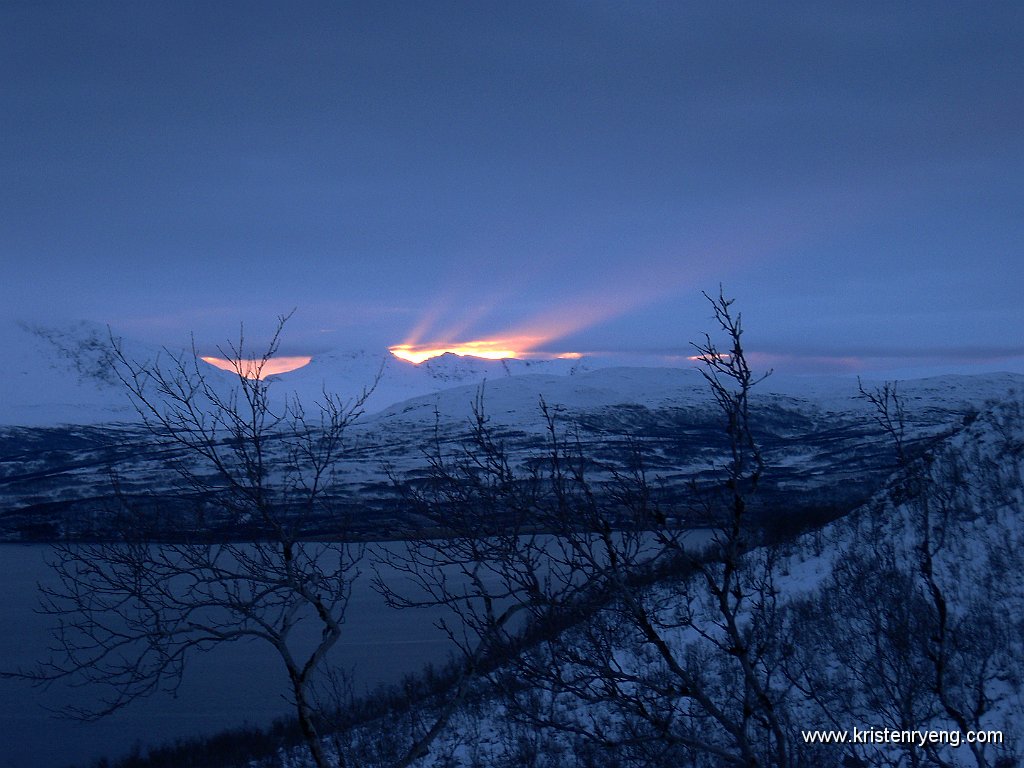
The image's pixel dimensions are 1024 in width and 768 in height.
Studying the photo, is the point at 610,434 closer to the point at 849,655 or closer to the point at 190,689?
the point at 190,689

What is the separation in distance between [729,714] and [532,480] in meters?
6.16

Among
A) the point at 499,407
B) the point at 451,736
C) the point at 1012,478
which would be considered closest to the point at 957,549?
the point at 1012,478

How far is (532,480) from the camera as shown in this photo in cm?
474

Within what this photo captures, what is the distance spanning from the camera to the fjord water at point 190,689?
48.5 feet

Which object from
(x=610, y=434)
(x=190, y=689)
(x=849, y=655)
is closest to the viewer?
(x=849, y=655)

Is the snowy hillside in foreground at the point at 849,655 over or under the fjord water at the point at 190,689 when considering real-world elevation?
over

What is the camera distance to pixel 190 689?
17391 millimetres

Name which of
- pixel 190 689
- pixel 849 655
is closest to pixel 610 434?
pixel 190 689

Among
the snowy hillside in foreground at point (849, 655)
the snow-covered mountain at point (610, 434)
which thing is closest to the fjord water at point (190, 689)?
the snow-covered mountain at point (610, 434)

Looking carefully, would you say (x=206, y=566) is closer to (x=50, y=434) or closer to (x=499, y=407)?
(x=499, y=407)

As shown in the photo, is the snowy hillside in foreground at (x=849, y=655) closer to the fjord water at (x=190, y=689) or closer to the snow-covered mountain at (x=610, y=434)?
the snow-covered mountain at (x=610, y=434)

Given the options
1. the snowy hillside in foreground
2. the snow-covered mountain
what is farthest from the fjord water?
the snowy hillside in foreground

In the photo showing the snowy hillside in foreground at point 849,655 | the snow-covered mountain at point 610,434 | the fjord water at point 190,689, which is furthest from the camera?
the snow-covered mountain at point 610,434

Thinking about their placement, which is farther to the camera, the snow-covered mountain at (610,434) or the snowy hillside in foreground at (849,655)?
the snow-covered mountain at (610,434)
